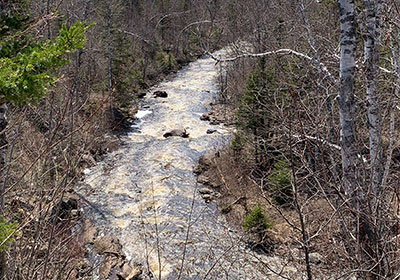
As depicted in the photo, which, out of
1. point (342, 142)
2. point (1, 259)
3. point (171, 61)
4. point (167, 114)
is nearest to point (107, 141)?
point (167, 114)

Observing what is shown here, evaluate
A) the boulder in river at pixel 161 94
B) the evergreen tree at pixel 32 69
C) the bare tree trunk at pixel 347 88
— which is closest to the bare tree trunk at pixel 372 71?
the bare tree trunk at pixel 347 88

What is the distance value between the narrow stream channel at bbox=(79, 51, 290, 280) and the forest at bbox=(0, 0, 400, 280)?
0.06 meters

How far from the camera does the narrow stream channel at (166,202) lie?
781 centimetres

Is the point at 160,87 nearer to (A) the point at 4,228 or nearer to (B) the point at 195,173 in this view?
(B) the point at 195,173

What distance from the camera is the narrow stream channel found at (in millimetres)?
7812

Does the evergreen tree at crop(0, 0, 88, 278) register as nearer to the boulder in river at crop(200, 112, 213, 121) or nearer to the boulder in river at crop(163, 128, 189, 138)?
the boulder in river at crop(163, 128, 189, 138)

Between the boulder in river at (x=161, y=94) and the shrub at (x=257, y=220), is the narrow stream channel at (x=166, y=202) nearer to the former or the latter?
the shrub at (x=257, y=220)

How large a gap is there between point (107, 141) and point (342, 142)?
41.5 feet

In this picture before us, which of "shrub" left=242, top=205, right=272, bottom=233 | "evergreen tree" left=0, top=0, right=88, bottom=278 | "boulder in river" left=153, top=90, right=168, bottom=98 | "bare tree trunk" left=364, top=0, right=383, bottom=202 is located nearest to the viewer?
"evergreen tree" left=0, top=0, right=88, bottom=278

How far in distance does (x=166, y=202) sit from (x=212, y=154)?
3.43 meters

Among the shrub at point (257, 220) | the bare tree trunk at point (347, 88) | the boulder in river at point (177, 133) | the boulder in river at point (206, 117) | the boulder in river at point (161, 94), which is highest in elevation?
the bare tree trunk at point (347, 88)

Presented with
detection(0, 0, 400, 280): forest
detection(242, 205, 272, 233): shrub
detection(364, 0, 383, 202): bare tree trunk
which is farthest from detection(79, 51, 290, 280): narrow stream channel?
detection(364, 0, 383, 202): bare tree trunk

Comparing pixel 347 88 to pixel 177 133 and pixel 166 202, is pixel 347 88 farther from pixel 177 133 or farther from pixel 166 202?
pixel 177 133

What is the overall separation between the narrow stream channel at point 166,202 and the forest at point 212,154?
0.19 feet
